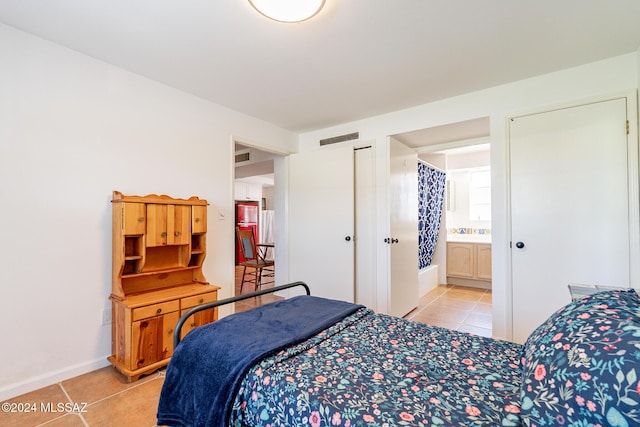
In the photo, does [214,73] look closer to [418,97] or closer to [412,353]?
[418,97]

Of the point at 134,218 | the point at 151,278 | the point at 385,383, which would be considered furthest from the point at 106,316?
the point at 385,383

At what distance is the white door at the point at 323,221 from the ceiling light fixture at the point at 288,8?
1.93 metres

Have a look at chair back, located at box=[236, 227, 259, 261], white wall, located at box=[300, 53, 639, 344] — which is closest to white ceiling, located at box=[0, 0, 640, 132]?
white wall, located at box=[300, 53, 639, 344]

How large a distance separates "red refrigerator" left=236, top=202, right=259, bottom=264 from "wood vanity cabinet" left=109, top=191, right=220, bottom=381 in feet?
15.3

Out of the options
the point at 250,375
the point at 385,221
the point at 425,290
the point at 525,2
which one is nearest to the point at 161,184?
the point at 250,375

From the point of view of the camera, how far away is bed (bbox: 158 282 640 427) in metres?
0.70

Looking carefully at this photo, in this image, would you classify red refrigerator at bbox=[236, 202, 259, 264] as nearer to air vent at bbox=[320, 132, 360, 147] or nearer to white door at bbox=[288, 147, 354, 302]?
white door at bbox=[288, 147, 354, 302]

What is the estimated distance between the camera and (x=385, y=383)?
1081 millimetres

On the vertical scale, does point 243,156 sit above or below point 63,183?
above

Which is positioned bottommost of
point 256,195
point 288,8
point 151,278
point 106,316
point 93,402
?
A: point 93,402

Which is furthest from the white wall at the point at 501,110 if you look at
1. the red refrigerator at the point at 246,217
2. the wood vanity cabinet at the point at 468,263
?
the red refrigerator at the point at 246,217

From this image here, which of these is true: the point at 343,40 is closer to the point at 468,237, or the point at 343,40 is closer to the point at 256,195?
the point at 468,237

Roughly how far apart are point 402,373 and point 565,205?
226cm

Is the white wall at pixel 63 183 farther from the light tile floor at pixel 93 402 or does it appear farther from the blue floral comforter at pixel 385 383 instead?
the blue floral comforter at pixel 385 383
